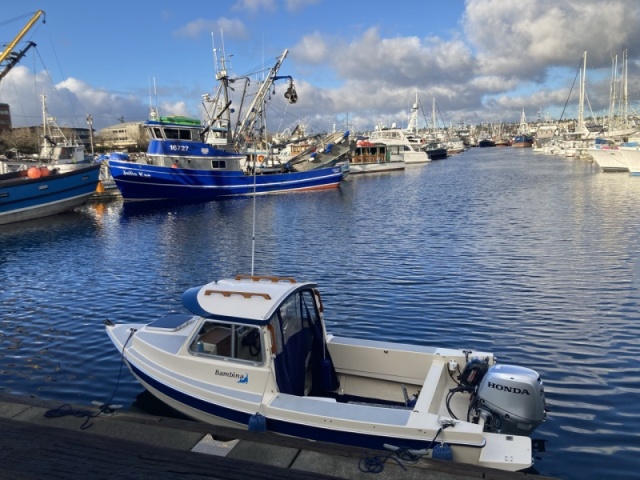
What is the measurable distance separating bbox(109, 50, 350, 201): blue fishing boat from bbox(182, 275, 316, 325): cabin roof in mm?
42152

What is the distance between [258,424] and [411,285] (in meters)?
11.0

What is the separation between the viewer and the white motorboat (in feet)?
21.2

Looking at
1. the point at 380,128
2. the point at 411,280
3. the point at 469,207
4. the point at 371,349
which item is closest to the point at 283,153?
the point at 380,128

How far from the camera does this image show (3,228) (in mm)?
34531

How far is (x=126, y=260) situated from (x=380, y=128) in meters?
94.5

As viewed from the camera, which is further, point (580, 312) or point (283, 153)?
point (283, 153)

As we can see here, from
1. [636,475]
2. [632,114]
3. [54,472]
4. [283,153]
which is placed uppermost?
[632,114]

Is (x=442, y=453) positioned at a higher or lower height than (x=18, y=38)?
lower

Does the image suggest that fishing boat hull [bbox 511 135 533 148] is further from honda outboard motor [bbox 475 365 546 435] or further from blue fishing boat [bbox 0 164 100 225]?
honda outboard motor [bbox 475 365 546 435]

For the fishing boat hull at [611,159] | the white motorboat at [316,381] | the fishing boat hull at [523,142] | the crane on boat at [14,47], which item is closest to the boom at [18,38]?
the crane on boat at [14,47]

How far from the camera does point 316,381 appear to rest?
8.51 m

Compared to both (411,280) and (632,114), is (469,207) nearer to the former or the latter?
(411,280)

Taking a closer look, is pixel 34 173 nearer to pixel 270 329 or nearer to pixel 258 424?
pixel 270 329

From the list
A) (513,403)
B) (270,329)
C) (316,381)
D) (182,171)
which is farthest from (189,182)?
(513,403)
